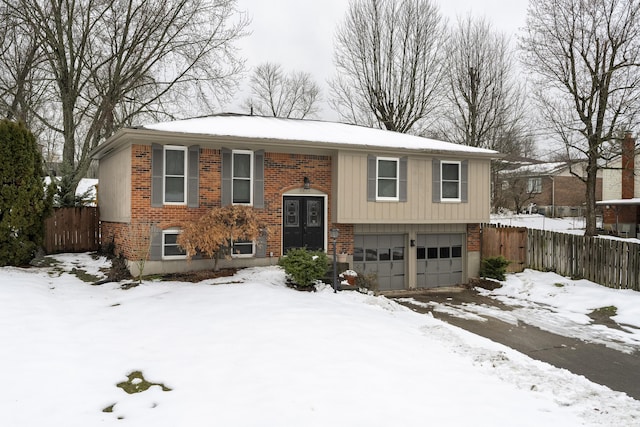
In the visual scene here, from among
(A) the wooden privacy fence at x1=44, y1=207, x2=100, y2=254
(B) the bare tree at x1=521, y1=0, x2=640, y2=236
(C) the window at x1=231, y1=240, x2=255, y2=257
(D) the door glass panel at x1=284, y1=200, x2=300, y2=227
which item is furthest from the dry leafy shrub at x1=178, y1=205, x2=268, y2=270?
(B) the bare tree at x1=521, y1=0, x2=640, y2=236

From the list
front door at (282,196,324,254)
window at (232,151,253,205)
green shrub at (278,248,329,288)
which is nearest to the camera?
green shrub at (278,248,329,288)

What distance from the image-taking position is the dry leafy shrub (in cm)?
1030

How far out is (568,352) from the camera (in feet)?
24.7

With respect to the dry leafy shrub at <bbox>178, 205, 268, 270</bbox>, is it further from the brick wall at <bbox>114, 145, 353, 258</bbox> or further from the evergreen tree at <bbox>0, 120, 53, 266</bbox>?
the evergreen tree at <bbox>0, 120, 53, 266</bbox>

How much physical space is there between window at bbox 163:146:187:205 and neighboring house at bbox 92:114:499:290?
0.09 ft

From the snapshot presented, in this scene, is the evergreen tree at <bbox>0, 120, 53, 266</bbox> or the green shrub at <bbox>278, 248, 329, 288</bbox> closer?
the green shrub at <bbox>278, 248, 329, 288</bbox>

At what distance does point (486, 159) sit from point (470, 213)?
205 cm

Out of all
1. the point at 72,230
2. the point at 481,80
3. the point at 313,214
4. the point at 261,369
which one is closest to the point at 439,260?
the point at 313,214

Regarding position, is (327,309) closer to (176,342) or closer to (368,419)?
(176,342)

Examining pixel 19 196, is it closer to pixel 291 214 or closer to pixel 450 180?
pixel 291 214

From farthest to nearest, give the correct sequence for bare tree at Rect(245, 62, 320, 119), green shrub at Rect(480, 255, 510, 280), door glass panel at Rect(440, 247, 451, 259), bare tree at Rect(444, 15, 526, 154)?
bare tree at Rect(245, 62, 320, 119)
bare tree at Rect(444, 15, 526, 154)
door glass panel at Rect(440, 247, 451, 259)
green shrub at Rect(480, 255, 510, 280)

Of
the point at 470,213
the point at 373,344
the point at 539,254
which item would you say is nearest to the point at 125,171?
the point at 373,344

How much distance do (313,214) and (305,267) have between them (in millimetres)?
3156

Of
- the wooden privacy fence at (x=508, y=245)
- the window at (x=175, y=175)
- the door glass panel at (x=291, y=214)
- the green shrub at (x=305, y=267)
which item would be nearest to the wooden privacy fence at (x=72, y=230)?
the window at (x=175, y=175)
